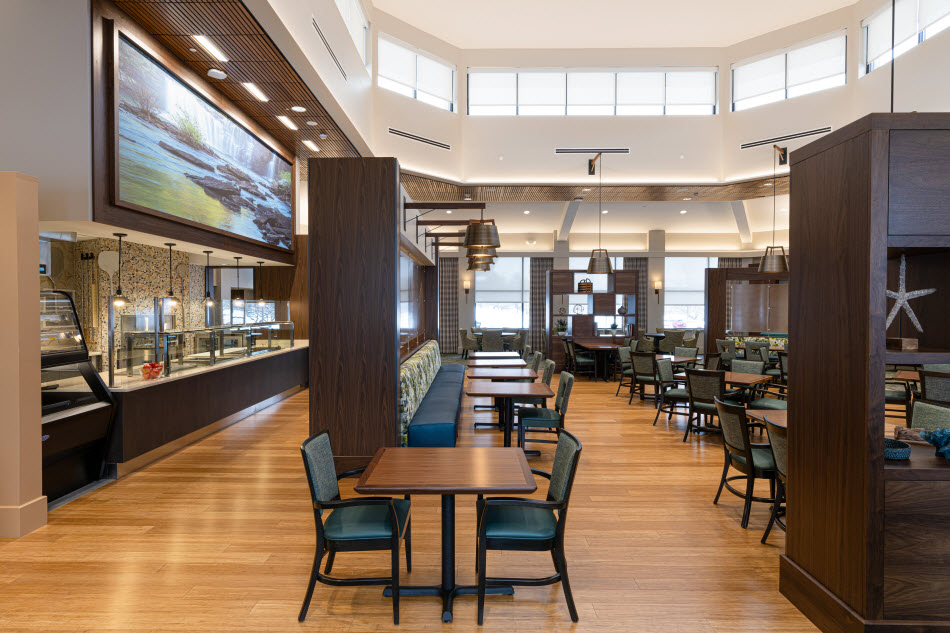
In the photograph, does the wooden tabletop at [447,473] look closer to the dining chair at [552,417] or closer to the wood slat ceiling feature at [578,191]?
the dining chair at [552,417]

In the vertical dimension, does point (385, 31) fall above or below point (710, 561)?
above

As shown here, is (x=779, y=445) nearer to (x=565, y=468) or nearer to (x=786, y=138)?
(x=565, y=468)

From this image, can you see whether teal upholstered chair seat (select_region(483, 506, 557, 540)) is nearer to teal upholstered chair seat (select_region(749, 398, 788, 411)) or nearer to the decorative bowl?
the decorative bowl

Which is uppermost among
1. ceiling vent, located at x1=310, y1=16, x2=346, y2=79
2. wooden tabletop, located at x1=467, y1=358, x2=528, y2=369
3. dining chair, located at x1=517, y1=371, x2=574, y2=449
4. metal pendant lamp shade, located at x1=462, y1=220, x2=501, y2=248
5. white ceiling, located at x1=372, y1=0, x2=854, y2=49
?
white ceiling, located at x1=372, y1=0, x2=854, y2=49

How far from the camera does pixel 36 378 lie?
11.9 ft

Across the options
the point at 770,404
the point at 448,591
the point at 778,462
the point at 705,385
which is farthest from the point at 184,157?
the point at 770,404

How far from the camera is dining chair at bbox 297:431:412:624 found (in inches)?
99.7

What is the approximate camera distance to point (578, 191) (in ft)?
35.6

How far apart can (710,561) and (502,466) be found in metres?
1.52

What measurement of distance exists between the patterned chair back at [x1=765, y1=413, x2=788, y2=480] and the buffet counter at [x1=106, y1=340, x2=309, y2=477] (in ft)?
16.5

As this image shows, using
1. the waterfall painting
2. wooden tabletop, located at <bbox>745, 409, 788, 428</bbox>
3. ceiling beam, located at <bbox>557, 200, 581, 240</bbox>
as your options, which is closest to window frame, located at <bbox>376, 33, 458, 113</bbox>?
the waterfall painting

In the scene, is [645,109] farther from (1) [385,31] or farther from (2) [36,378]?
(2) [36,378]

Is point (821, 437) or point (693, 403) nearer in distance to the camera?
point (821, 437)

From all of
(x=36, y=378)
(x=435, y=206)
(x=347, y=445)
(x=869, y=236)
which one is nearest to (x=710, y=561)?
(x=869, y=236)
